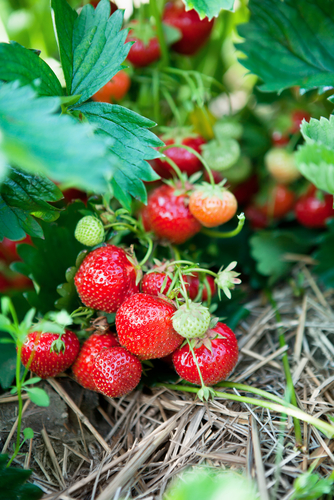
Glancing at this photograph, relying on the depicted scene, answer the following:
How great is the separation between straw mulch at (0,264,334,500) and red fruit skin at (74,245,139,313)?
0.23m

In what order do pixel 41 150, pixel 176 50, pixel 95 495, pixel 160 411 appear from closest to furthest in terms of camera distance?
pixel 41 150 < pixel 95 495 < pixel 160 411 < pixel 176 50

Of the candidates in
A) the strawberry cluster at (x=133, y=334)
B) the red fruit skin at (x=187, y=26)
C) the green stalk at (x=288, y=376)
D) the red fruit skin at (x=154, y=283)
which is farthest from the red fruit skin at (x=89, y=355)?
the red fruit skin at (x=187, y=26)

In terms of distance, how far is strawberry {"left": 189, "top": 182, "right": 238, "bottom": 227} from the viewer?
0.83 metres

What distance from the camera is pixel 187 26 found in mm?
1145

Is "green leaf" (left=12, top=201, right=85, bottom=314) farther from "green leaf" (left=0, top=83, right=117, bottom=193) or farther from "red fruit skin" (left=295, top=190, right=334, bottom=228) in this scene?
"red fruit skin" (left=295, top=190, right=334, bottom=228)

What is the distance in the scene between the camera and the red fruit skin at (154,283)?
766mm

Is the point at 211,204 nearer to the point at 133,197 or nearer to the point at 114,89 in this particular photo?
the point at 133,197

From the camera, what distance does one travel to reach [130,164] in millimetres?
735

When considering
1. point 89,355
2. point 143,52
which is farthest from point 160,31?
point 89,355

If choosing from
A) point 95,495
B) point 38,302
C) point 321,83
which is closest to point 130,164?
point 38,302

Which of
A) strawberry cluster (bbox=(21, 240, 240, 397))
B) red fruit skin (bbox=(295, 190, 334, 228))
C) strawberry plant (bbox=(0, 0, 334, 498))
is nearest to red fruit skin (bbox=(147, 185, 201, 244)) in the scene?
strawberry plant (bbox=(0, 0, 334, 498))

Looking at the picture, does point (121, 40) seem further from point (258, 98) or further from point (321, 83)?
point (258, 98)

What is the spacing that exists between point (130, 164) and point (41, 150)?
0.30m

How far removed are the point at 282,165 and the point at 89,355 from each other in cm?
80
